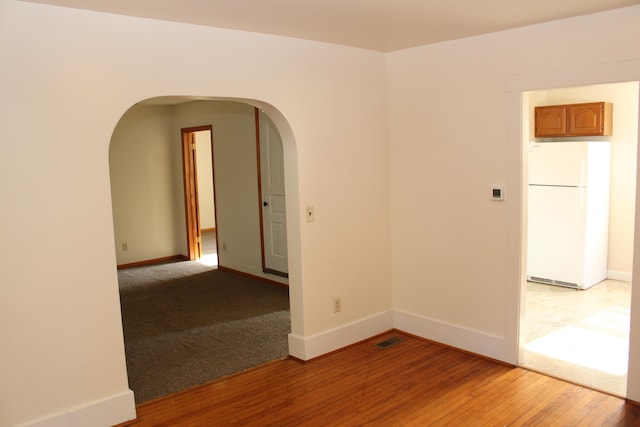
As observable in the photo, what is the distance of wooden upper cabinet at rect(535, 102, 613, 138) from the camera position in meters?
5.85

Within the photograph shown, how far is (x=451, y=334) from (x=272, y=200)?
9.15ft

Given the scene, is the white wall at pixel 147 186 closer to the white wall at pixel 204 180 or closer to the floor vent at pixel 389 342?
the white wall at pixel 204 180

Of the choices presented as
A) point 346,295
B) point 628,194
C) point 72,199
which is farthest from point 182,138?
point 628,194

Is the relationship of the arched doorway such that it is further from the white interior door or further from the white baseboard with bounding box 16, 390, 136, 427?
the white baseboard with bounding box 16, 390, 136, 427

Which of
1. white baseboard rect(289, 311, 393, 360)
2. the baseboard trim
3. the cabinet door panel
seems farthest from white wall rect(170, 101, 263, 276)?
the cabinet door panel

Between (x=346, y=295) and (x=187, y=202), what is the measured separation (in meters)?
4.23

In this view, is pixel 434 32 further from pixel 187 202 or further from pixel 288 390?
pixel 187 202

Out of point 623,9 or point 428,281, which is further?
point 428,281

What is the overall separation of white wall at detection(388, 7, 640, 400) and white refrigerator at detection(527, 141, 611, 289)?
231 cm

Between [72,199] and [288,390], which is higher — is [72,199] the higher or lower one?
the higher one

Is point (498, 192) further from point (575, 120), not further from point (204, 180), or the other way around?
point (204, 180)

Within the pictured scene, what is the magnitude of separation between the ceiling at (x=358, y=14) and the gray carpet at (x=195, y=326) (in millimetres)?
2402

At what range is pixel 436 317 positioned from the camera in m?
4.34

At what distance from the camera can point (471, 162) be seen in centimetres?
394
